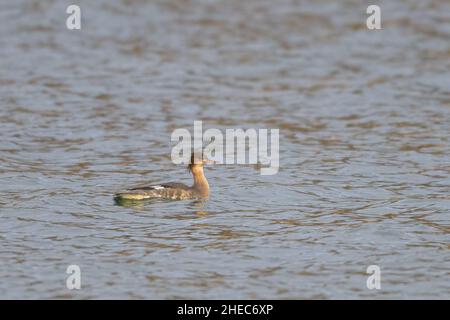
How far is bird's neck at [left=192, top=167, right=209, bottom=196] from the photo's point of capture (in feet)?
43.7

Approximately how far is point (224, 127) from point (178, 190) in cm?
405

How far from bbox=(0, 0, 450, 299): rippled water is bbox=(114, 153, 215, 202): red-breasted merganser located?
5.5 inches

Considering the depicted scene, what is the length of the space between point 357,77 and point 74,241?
30.8 ft

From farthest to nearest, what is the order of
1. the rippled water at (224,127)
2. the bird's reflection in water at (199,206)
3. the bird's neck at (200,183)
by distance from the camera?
the bird's neck at (200,183) < the bird's reflection in water at (199,206) < the rippled water at (224,127)

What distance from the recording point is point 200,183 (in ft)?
43.9

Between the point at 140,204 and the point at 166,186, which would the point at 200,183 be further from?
the point at 140,204

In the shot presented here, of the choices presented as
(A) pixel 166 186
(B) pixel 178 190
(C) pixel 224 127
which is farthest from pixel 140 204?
(C) pixel 224 127

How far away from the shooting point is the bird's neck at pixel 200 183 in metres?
13.3

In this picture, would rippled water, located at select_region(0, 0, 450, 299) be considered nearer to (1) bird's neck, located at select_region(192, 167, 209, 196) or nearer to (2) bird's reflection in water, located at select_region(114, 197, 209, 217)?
(2) bird's reflection in water, located at select_region(114, 197, 209, 217)

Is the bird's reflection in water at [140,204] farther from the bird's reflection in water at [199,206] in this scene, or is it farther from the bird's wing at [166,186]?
the bird's wing at [166,186]

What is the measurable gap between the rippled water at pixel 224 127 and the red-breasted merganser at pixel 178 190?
0.46ft

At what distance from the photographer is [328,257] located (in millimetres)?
11258

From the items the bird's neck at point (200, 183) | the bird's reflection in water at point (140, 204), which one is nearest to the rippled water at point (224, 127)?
the bird's reflection in water at point (140, 204)

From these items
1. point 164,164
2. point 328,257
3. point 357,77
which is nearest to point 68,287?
point 328,257
